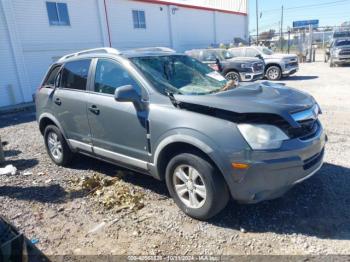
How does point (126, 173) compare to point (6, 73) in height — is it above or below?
below

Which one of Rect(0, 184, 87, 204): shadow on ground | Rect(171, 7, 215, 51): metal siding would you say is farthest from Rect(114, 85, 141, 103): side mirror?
Rect(171, 7, 215, 51): metal siding

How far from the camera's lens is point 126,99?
3453 mm

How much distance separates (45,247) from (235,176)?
2.06 meters

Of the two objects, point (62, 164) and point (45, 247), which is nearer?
point (45, 247)

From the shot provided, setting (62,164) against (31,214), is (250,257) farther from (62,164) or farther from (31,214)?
(62,164)

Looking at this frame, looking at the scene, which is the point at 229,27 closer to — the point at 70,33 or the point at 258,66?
the point at 258,66

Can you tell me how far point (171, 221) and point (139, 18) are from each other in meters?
19.4

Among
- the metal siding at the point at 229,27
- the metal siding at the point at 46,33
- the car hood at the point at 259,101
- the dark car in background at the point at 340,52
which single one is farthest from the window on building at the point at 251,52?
the metal siding at the point at 229,27

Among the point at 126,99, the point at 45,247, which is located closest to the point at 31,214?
the point at 45,247

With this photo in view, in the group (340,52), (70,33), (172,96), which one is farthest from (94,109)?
(340,52)

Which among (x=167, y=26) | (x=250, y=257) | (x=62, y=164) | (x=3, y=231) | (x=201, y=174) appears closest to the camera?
(x=3, y=231)

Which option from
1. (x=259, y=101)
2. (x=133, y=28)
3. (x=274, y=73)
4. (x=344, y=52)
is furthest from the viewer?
(x=133, y=28)

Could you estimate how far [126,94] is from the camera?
3.42 m

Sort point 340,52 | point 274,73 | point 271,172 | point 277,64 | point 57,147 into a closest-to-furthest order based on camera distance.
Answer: point 271,172
point 57,147
point 277,64
point 274,73
point 340,52
